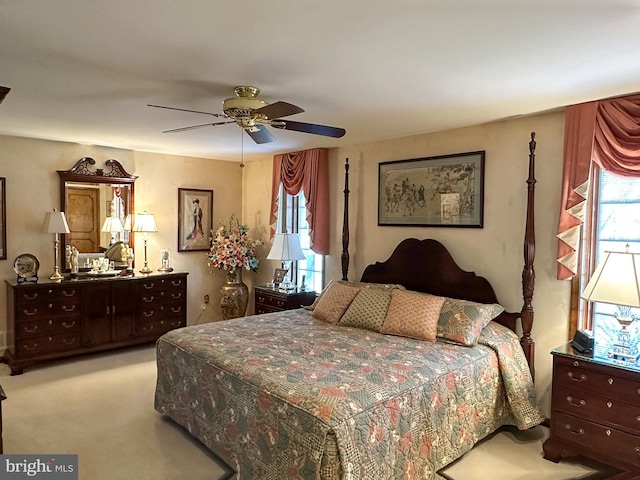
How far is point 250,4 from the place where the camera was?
66.6 inches

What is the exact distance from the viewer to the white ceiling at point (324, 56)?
1.73 metres

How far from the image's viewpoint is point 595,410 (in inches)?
102

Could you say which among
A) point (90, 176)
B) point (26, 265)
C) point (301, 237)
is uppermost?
point (90, 176)

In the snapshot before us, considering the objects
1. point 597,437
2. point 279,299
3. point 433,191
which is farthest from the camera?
point 279,299

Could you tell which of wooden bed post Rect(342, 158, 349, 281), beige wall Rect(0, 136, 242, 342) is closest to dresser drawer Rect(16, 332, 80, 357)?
beige wall Rect(0, 136, 242, 342)

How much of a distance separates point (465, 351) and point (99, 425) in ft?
8.86

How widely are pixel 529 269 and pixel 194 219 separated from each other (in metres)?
4.19

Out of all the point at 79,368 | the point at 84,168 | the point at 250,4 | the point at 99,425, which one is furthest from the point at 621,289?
the point at 84,168

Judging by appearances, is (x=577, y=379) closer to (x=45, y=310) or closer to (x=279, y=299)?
(x=279, y=299)

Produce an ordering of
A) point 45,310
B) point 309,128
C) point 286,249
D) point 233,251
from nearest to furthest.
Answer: point 309,128 → point 45,310 → point 286,249 → point 233,251

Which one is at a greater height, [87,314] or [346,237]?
[346,237]

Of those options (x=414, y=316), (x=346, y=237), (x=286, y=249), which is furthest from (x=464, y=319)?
(x=286, y=249)

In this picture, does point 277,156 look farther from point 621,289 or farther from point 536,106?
point 621,289

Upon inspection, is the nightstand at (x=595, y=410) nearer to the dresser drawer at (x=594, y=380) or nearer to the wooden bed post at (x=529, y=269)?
the dresser drawer at (x=594, y=380)
